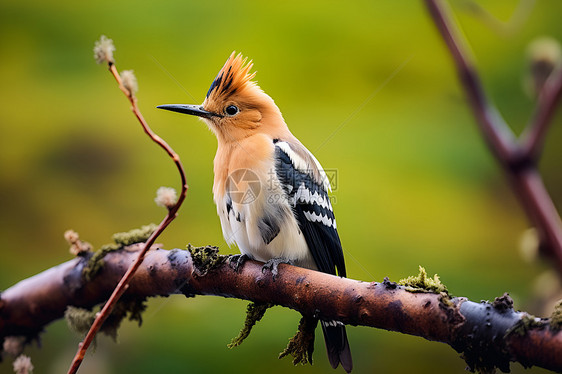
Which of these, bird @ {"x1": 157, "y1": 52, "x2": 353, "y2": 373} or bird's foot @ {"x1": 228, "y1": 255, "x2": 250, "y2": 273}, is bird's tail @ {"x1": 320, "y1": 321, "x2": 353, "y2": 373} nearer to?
bird @ {"x1": 157, "y1": 52, "x2": 353, "y2": 373}

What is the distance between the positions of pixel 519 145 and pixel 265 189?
48.2 inches

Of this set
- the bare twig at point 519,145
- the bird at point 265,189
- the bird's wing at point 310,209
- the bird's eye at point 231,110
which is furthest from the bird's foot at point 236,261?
the bare twig at point 519,145

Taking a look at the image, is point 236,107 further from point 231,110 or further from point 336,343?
point 336,343

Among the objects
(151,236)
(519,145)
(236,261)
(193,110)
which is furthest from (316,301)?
(193,110)

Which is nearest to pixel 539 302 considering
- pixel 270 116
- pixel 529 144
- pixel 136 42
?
pixel 529 144

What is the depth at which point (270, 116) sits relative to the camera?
6.68ft

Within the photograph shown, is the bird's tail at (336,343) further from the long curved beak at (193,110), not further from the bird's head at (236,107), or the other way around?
the long curved beak at (193,110)

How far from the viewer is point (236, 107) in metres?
2.01

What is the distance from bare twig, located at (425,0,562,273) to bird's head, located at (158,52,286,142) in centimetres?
141

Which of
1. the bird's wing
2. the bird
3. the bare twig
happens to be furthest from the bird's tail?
the bare twig

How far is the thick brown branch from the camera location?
100cm

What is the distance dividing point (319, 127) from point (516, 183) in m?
1.81

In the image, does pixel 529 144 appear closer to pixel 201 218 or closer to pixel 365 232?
pixel 365 232

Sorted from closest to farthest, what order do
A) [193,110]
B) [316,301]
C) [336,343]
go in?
[316,301] → [336,343] → [193,110]
